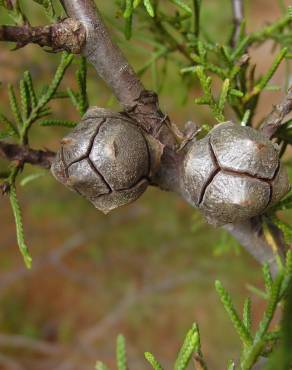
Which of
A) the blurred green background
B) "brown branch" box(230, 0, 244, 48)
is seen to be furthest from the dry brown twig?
the blurred green background

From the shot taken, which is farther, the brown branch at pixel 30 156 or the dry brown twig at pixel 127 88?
the brown branch at pixel 30 156

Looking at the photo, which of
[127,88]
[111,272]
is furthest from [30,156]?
[111,272]

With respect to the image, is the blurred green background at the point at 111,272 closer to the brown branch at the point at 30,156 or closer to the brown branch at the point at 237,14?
the brown branch at the point at 237,14

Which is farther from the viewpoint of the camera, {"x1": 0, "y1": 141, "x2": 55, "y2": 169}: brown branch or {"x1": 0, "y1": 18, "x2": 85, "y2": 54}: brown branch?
{"x1": 0, "y1": 141, "x2": 55, "y2": 169}: brown branch

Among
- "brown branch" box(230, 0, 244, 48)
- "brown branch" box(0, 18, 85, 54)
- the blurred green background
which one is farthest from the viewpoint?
the blurred green background

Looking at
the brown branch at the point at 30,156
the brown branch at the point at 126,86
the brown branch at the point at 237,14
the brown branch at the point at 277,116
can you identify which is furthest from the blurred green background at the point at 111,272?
the brown branch at the point at 277,116

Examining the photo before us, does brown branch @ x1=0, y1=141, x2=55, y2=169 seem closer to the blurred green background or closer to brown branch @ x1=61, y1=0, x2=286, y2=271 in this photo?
brown branch @ x1=61, y1=0, x2=286, y2=271
